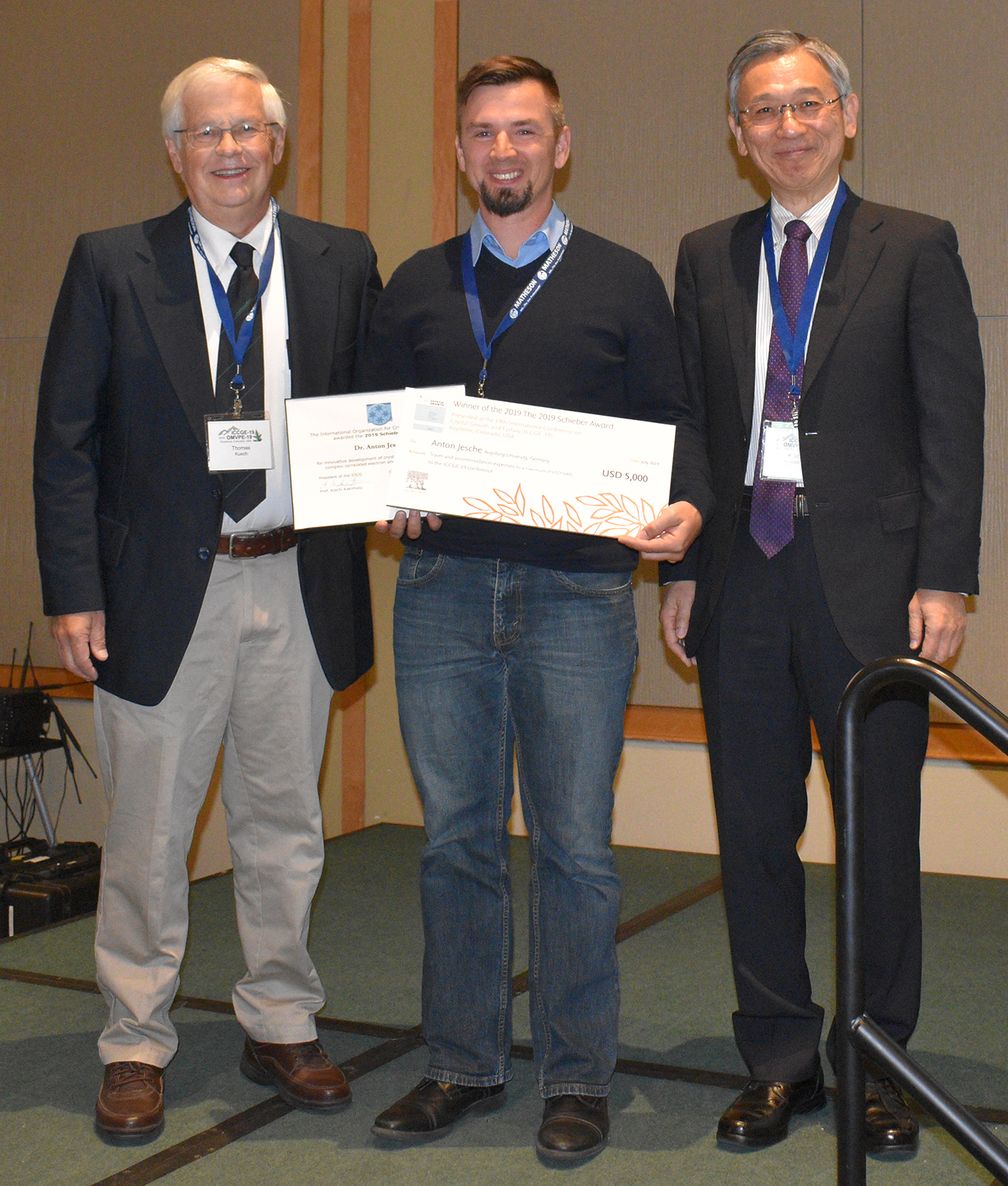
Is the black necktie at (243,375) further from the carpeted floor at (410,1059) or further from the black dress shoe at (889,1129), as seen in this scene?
the black dress shoe at (889,1129)

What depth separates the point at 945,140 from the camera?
4.47 metres

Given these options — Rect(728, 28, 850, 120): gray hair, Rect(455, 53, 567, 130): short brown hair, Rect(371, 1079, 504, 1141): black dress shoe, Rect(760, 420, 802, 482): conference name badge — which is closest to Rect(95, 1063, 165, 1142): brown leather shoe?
Rect(371, 1079, 504, 1141): black dress shoe

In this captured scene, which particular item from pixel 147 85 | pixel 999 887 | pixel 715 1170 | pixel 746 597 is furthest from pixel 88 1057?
pixel 147 85

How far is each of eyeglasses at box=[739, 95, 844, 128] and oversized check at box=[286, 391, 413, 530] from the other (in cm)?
81

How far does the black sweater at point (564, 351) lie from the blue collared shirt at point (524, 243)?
0.6 inches

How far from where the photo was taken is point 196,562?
2461mm

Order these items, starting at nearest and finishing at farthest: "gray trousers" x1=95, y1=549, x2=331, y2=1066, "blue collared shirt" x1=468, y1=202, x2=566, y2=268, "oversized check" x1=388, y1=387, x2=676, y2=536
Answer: "oversized check" x1=388, y1=387, x2=676, y2=536 < "blue collared shirt" x1=468, y1=202, x2=566, y2=268 < "gray trousers" x1=95, y1=549, x2=331, y2=1066

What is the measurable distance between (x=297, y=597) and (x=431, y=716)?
0.39 m

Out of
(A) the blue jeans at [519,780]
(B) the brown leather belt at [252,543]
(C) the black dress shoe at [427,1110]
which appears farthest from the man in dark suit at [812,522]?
(B) the brown leather belt at [252,543]

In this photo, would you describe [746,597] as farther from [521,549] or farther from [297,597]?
[297,597]

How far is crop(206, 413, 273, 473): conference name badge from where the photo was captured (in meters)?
2.42

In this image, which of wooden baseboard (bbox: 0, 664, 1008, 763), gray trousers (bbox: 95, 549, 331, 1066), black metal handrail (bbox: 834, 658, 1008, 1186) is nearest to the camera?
black metal handrail (bbox: 834, 658, 1008, 1186)

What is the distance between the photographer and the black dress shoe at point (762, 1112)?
2375 mm

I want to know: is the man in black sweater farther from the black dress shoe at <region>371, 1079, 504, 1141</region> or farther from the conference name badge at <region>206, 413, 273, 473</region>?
the conference name badge at <region>206, 413, 273, 473</region>
